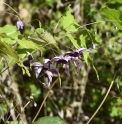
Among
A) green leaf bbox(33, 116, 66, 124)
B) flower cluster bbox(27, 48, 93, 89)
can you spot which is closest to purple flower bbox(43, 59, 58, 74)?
flower cluster bbox(27, 48, 93, 89)

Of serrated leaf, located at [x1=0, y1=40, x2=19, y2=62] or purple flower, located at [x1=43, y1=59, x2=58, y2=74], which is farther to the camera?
purple flower, located at [x1=43, y1=59, x2=58, y2=74]

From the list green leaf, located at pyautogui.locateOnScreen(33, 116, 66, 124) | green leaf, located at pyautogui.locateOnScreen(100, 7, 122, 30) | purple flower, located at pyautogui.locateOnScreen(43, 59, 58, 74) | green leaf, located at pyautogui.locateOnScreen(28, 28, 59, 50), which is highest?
green leaf, located at pyautogui.locateOnScreen(100, 7, 122, 30)

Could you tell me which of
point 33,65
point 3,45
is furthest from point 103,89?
point 3,45

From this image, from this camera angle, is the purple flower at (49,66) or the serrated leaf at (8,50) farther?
the purple flower at (49,66)

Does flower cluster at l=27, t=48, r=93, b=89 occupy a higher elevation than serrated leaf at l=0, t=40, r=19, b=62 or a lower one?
lower

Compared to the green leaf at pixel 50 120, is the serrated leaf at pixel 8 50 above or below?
above

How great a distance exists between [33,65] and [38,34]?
0.08 metres

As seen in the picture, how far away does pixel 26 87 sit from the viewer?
279 centimetres

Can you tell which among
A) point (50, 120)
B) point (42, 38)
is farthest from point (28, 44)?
point (50, 120)

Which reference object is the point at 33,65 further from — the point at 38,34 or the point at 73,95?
the point at 73,95

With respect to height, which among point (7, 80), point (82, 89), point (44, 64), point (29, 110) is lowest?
point (29, 110)

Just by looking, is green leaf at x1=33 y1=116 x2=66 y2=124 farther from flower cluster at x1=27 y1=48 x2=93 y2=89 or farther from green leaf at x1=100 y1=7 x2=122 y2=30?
green leaf at x1=100 y1=7 x2=122 y2=30

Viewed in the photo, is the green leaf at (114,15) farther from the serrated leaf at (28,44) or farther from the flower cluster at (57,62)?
the serrated leaf at (28,44)

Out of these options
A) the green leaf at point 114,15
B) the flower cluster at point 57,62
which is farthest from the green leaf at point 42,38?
the green leaf at point 114,15
